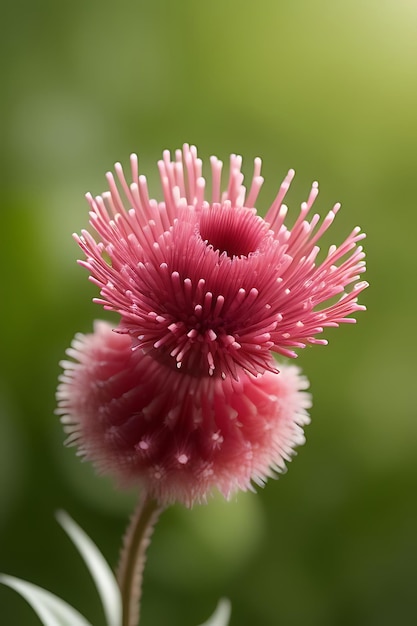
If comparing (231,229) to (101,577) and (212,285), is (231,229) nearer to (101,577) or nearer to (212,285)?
(212,285)

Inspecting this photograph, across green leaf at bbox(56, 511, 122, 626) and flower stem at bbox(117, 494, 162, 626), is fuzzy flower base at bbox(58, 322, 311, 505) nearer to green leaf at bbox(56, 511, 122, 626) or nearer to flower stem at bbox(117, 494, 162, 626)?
flower stem at bbox(117, 494, 162, 626)

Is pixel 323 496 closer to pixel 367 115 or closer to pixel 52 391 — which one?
pixel 52 391

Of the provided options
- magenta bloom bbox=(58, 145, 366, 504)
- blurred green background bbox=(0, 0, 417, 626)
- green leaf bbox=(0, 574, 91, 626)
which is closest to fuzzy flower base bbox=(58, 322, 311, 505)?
magenta bloom bbox=(58, 145, 366, 504)

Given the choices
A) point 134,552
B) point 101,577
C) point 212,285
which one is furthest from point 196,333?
point 101,577

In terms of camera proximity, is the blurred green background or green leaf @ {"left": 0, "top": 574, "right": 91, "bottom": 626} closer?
green leaf @ {"left": 0, "top": 574, "right": 91, "bottom": 626}

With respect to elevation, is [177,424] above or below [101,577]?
above

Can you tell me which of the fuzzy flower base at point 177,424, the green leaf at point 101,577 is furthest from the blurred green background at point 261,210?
the fuzzy flower base at point 177,424

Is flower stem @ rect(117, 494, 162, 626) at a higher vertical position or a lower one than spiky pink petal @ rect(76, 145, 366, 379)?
lower
